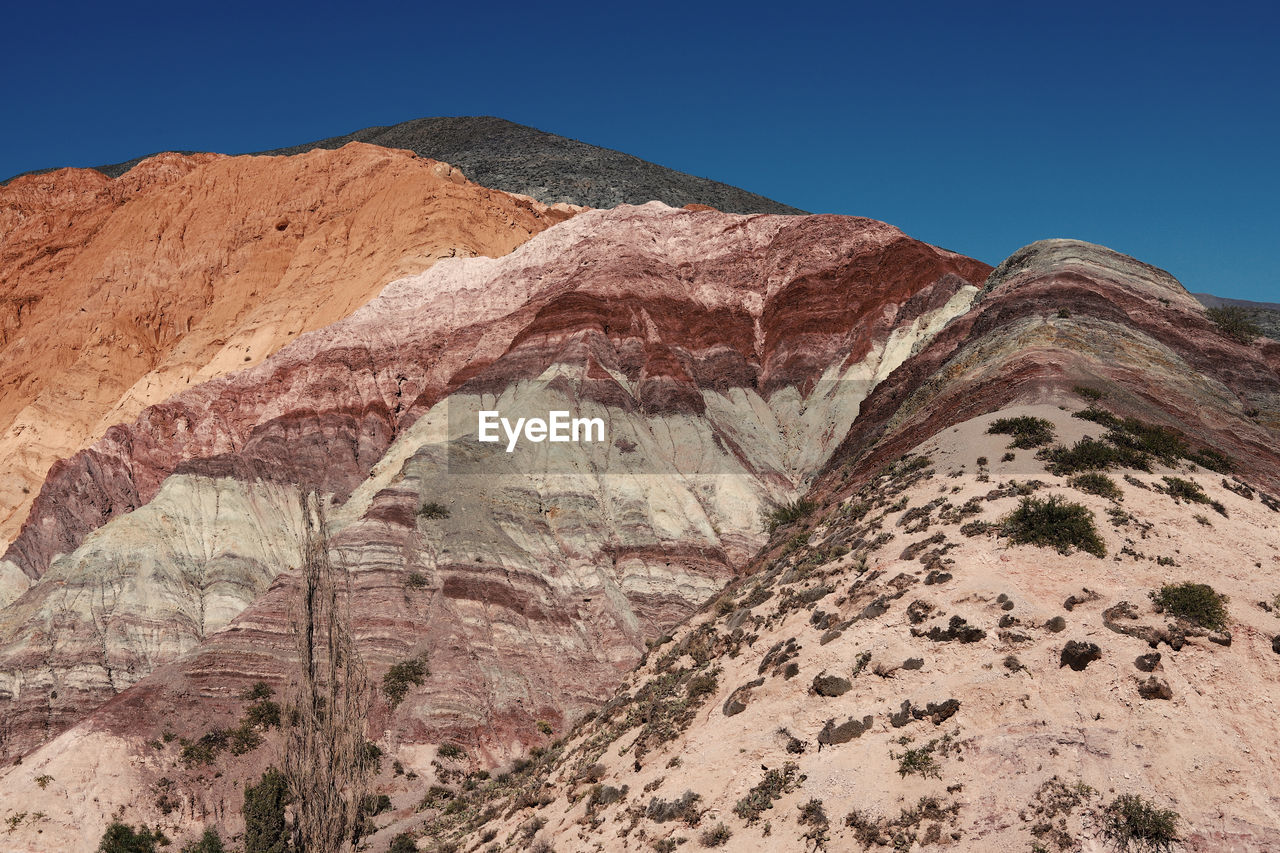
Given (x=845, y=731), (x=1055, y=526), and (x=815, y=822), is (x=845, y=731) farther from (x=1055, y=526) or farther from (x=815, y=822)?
(x=1055, y=526)

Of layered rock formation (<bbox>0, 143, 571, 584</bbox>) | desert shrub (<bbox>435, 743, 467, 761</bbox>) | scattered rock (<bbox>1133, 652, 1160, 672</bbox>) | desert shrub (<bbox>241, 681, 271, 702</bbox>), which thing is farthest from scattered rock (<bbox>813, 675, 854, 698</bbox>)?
layered rock formation (<bbox>0, 143, 571, 584</bbox>)

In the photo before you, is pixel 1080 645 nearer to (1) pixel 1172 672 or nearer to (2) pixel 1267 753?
(1) pixel 1172 672

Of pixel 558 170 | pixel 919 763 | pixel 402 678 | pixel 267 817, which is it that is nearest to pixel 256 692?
pixel 402 678

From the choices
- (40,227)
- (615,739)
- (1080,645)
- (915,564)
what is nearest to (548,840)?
(615,739)

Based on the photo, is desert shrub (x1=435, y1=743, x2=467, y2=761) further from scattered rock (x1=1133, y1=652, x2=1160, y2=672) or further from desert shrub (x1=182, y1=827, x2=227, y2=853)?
scattered rock (x1=1133, y1=652, x2=1160, y2=672)

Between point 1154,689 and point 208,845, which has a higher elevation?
point 1154,689

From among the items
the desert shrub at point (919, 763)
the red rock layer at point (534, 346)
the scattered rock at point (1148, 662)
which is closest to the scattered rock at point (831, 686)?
Result: the desert shrub at point (919, 763)
